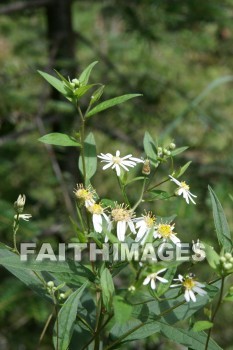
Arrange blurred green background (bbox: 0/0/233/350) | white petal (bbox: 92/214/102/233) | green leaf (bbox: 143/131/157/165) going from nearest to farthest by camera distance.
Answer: white petal (bbox: 92/214/102/233) → green leaf (bbox: 143/131/157/165) → blurred green background (bbox: 0/0/233/350)

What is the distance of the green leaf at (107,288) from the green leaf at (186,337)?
0.39 ft

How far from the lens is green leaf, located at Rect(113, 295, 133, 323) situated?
586mm

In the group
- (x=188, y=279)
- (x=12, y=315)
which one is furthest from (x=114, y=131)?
(x=188, y=279)

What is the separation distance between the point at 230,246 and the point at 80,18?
2.46m

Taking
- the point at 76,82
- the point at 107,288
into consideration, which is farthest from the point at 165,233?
the point at 76,82

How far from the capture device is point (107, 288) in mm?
656

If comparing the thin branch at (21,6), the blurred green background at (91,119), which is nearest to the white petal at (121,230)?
the blurred green background at (91,119)

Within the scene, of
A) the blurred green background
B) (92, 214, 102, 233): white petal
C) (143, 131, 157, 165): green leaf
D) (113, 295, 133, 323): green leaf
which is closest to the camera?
(113, 295, 133, 323): green leaf

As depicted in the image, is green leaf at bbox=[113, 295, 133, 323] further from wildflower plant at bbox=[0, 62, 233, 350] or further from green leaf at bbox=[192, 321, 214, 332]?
green leaf at bbox=[192, 321, 214, 332]

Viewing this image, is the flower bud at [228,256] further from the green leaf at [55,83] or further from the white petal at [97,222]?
the green leaf at [55,83]

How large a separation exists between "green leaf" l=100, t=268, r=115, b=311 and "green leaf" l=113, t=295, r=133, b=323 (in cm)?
4

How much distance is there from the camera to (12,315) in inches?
Answer: 76.3

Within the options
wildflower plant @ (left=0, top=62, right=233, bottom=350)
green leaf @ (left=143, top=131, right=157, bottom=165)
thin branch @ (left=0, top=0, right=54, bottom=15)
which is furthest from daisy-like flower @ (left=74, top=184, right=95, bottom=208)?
thin branch @ (left=0, top=0, right=54, bottom=15)

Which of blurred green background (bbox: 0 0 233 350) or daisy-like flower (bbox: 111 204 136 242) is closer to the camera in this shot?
daisy-like flower (bbox: 111 204 136 242)
